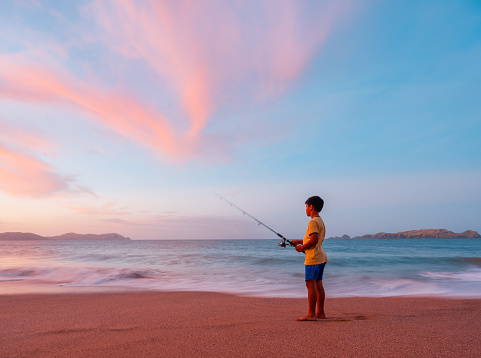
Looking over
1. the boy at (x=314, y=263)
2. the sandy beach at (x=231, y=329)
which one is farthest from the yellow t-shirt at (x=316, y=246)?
the sandy beach at (x=231, y=329)

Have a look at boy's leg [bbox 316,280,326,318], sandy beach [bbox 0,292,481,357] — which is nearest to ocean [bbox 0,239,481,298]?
sandy beach [bbox 0,292,481,357]

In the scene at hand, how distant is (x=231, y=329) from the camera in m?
3.85

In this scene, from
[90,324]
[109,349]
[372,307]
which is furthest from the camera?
[372,307]

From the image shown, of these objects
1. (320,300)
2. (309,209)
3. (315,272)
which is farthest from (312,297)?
(309,209)

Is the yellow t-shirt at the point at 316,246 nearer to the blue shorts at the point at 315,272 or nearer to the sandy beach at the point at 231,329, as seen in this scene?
the blue shorts at the point at 315,272

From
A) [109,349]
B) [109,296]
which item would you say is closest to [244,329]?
[109,349]

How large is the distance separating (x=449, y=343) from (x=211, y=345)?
8.29ft

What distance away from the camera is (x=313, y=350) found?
3061 millimetres

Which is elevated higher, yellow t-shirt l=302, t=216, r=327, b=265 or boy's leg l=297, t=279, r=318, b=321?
yellow t-shirt l=302, t=216, r=327, b=265

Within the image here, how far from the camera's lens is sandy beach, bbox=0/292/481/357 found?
3098mm

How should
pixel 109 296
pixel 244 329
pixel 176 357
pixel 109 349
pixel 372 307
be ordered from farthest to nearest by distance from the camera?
1. pixel 109 296
2. pixel 372 307
3. pixel 244 329
4. pixel 109 349
5. pixel 176 357

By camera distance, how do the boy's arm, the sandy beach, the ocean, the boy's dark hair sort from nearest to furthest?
the sandy beach
the boy's arm
the boy's dark hair
the ocean

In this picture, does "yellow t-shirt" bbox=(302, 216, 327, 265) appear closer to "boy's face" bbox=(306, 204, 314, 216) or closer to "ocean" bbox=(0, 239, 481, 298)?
"boy's face" bbox=(306, 204, 314, 216)

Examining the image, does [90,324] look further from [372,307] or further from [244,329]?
[372,307]
